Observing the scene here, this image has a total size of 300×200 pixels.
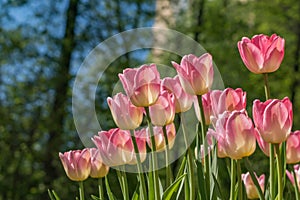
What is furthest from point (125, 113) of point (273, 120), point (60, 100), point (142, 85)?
point (60, 100)

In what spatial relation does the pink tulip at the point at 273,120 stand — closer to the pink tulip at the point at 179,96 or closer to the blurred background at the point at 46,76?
the pink tulip at the point at 179,96

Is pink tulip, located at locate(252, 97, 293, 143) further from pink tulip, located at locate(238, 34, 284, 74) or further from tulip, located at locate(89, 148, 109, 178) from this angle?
tulip, located at locate(89, 148, 109, 178)

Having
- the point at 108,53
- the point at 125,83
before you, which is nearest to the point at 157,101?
the point at 125,83

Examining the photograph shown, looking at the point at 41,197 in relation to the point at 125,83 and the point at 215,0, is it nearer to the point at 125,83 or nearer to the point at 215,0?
the point at 215,0

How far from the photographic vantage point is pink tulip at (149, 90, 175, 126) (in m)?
0.52

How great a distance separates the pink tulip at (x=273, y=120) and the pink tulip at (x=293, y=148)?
139 millimetres

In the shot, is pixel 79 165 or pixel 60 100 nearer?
pixel 79 165

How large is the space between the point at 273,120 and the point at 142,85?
0.43 ft

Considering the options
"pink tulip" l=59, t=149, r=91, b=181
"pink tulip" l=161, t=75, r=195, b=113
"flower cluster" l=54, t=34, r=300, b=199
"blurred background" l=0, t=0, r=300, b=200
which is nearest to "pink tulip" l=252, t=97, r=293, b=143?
"flower cluster" l=54, t=34, r=300, b=199

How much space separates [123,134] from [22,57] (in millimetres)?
2448

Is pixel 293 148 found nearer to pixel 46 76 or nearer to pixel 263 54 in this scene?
pixel 263 54

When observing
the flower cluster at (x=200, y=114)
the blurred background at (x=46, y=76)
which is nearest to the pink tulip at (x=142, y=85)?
the flower cluster at (x=200, y=114)

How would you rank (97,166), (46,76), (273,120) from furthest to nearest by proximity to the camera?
(46,76) < (97,166) < (273,120)

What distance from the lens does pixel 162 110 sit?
0.52m
